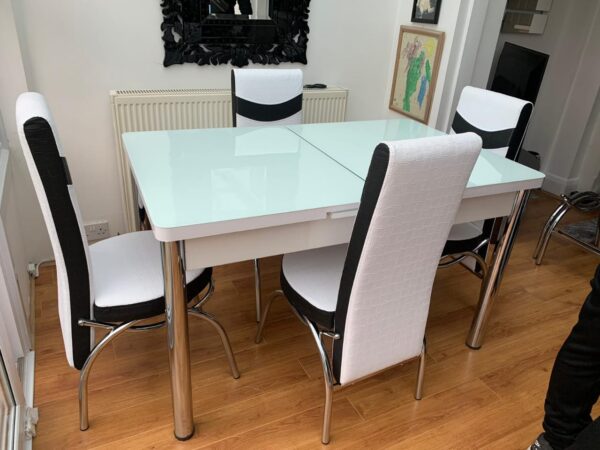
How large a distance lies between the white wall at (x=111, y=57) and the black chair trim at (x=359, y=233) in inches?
66.8

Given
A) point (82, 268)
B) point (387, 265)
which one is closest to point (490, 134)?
point (387, 265)

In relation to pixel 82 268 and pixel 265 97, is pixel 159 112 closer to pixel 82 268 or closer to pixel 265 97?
pixel 265 97

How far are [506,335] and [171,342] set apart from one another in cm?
151

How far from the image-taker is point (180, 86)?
2.54 metres

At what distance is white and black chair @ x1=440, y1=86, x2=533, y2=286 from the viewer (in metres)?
1.91

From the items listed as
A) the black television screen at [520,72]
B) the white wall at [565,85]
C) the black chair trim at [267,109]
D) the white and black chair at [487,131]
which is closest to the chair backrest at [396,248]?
the white and black chair at [487,131]

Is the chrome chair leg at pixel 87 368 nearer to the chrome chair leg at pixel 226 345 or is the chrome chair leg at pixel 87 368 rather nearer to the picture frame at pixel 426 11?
the chrome chair leg at pixel 226 345

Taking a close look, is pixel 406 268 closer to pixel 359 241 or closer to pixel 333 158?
pixel 359 241

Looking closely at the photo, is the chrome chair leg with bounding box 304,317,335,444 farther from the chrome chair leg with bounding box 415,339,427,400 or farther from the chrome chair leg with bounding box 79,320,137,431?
the chrome chair leg with bounding box 79,320,137,431

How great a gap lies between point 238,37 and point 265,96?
56cm

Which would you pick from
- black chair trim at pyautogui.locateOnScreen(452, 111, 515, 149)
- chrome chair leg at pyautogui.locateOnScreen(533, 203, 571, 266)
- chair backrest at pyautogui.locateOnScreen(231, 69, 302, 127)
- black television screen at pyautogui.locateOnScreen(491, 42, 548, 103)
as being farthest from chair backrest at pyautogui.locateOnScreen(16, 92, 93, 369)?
black television screen at pyautogui.locateOnScreen(491, 42, 548, 103)

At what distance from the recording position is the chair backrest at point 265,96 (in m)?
2.18

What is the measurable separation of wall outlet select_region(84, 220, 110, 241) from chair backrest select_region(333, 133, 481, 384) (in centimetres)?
170

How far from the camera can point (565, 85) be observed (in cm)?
349
